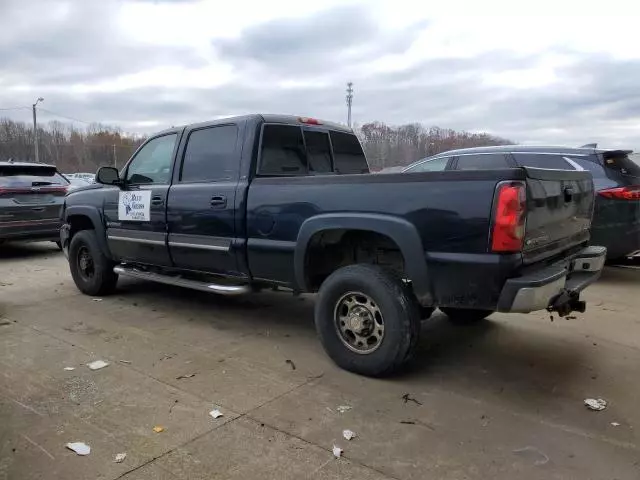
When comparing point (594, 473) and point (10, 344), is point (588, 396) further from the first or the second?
point (10, 344)

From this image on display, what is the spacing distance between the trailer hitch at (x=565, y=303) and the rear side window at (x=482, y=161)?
350cm

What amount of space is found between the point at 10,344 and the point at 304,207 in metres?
2.87

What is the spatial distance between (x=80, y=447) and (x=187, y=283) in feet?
7.83

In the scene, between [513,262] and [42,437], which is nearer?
[42,437]

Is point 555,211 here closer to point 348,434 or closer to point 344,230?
point 344,230

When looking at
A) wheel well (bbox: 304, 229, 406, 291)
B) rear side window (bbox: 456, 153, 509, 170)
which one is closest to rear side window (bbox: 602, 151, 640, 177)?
rear side window (bbox: 456, 153, 509, 170)

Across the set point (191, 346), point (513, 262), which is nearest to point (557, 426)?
point (513, 262)

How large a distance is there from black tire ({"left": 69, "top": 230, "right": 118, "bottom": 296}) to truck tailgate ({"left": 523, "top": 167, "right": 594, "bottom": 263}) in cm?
486

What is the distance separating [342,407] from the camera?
343 cm

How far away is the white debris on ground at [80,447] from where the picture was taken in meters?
2.88

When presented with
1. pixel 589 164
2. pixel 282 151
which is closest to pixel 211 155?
pixel 282 151

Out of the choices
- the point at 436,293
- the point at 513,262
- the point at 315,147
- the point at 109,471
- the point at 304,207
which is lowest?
the point at 109,471

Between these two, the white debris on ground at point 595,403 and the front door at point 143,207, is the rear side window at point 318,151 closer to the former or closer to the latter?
the front door at point 143,207

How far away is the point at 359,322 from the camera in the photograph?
12.8 ft
